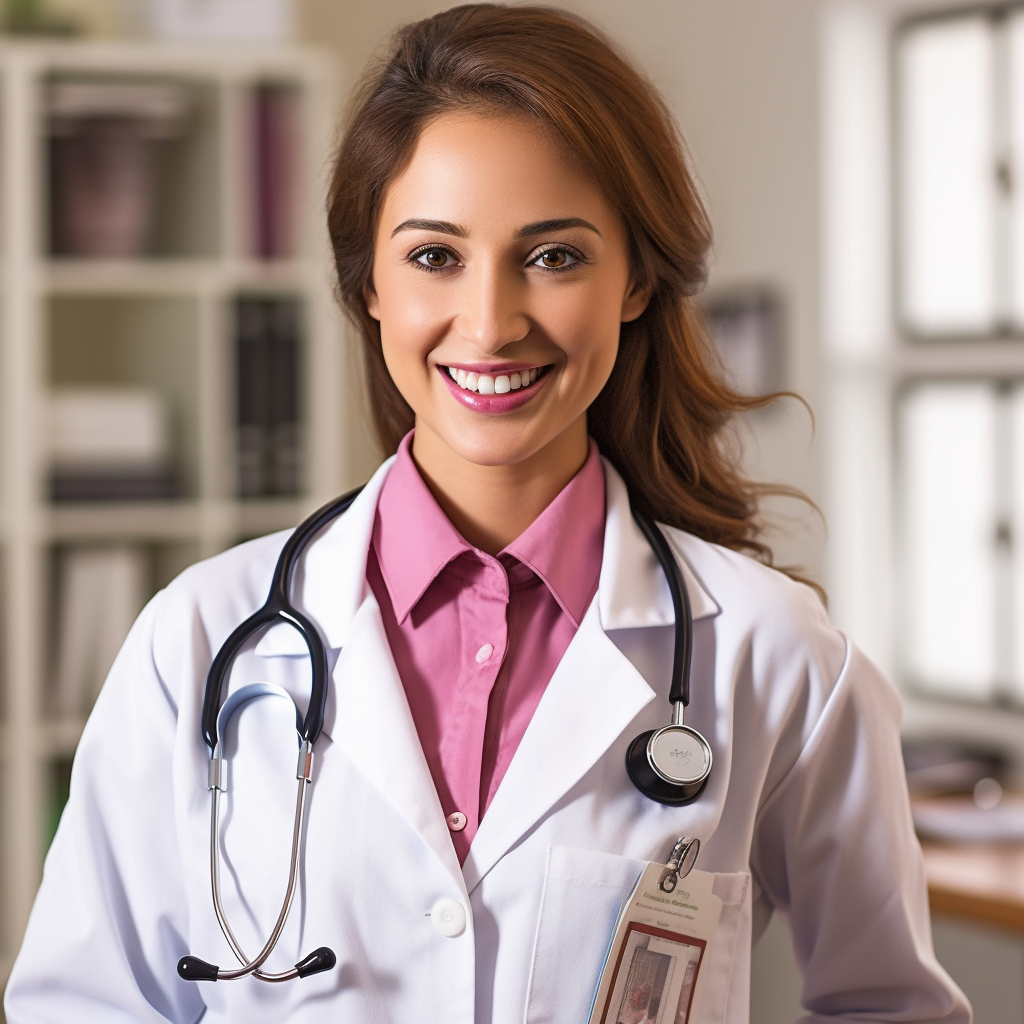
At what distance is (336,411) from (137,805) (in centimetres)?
175

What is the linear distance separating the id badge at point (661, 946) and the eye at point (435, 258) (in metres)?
0.49

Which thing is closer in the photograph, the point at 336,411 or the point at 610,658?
the point at 610,658

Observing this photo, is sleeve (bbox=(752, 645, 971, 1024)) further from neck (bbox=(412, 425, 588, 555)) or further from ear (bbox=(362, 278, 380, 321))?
ear (bbox=(362, 278, 380, 321))

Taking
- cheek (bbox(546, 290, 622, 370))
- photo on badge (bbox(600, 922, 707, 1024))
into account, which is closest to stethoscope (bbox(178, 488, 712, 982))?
photo on badge (bbox(600, 922, 707, 1024))

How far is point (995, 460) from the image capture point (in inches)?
120

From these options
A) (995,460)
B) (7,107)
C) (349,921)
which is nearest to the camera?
(349,921)

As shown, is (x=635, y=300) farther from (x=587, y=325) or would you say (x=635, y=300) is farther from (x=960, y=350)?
(x=960, y=350)

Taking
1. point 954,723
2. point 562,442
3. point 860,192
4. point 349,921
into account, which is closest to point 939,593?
point 954,723

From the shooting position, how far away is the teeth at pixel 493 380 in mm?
1079

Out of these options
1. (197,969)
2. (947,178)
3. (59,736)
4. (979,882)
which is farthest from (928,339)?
(197,969)

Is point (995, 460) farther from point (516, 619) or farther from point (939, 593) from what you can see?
point (516, 619)

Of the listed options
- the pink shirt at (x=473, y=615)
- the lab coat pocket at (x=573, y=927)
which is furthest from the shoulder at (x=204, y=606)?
the lab coat pocket at (x=573, y=927)

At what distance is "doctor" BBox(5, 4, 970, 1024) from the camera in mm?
1057

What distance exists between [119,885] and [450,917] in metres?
0.30
